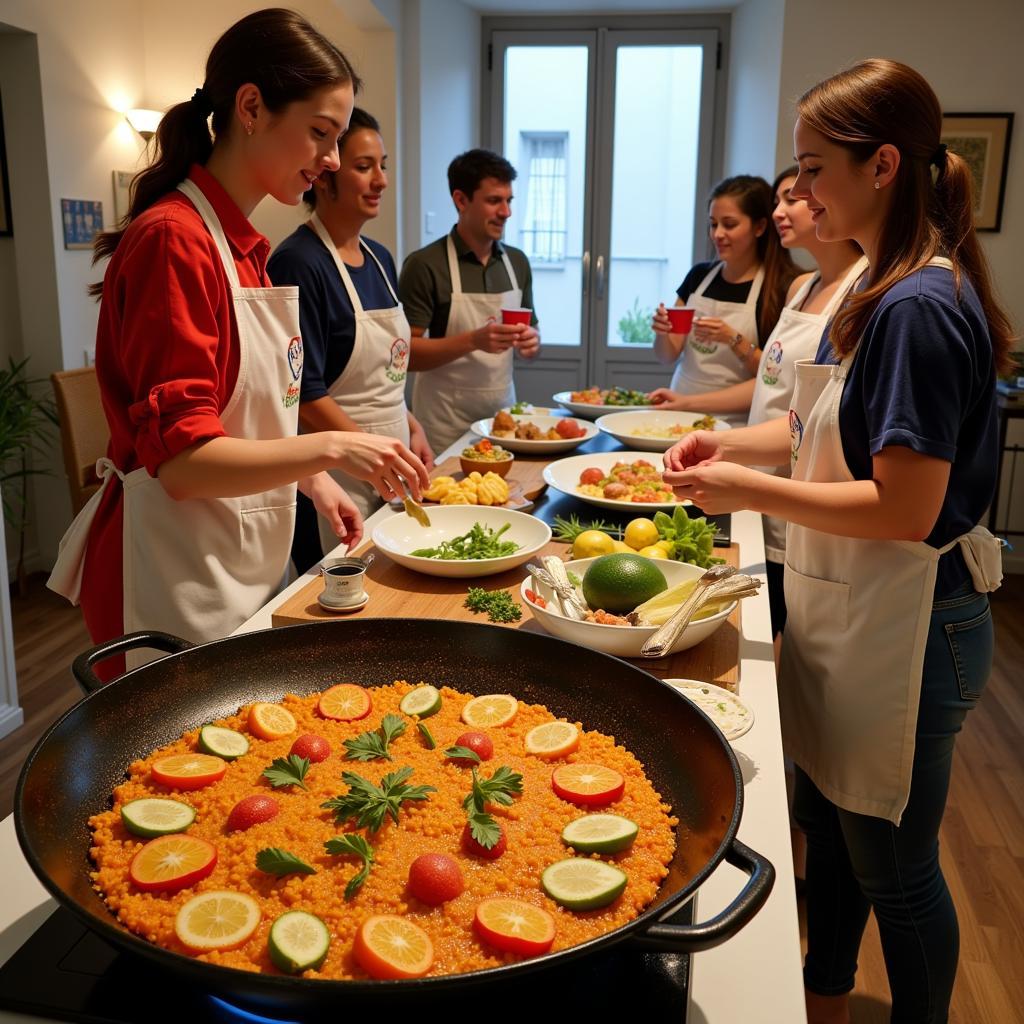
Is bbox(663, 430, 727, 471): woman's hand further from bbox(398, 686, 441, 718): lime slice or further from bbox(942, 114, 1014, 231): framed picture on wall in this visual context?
bbox(942, 114, 1014, 231): framed picture on wall

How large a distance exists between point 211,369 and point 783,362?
1.50 m

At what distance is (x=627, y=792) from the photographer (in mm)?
1019

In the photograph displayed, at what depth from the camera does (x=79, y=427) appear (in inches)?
162

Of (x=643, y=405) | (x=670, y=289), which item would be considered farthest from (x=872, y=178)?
(x=670, y=289)

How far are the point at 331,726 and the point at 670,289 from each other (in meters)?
5.75

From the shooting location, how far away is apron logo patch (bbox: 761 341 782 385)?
2494mm

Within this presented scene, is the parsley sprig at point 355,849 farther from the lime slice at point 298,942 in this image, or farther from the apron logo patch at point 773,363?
the apron logo patch at point 773,363

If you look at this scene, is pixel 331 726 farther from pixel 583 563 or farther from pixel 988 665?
pixel 988 665

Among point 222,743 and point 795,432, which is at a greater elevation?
point 795,432

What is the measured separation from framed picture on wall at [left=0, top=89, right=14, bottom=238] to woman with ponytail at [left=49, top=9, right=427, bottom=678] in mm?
3448

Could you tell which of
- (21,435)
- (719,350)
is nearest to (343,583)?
(719,350)

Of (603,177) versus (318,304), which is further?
(603,177)

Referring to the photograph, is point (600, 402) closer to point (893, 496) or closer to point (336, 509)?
point (336, 509)

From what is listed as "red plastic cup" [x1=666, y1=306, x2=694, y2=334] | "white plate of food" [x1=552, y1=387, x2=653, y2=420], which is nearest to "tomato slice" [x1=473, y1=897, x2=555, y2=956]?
"red plastic cup" [x1=666, y1=306, x2=694, y2=334]
